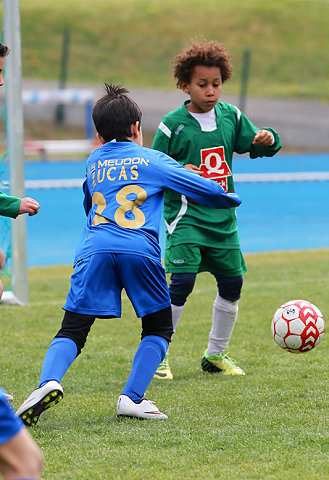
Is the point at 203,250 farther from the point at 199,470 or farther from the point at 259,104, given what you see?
the point at 259,104

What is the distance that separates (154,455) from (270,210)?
39.9 ft

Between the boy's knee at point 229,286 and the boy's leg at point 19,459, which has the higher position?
the boy's leg at point 19,459

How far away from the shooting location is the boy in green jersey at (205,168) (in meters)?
4.87

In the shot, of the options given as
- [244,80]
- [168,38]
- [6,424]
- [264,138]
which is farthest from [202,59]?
[168,38]

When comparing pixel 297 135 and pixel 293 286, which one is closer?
pixel 293 286

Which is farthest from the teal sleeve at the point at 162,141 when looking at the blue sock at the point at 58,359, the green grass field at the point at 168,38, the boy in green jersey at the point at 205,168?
the green grass field at the point at 168,38

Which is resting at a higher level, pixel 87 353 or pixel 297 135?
pixel 87 353

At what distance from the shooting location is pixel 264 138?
16.3 ft

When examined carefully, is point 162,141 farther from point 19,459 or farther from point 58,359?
point 19,459

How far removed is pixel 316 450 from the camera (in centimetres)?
337

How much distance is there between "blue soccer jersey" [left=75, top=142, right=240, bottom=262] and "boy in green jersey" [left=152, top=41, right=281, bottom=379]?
0.91 meters

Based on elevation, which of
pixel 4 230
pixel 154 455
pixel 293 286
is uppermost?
pixel 154 455

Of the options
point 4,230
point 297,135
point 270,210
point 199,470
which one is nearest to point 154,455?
point 199,470

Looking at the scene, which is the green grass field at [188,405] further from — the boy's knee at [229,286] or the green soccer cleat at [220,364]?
the boy's knee at [229,286]
